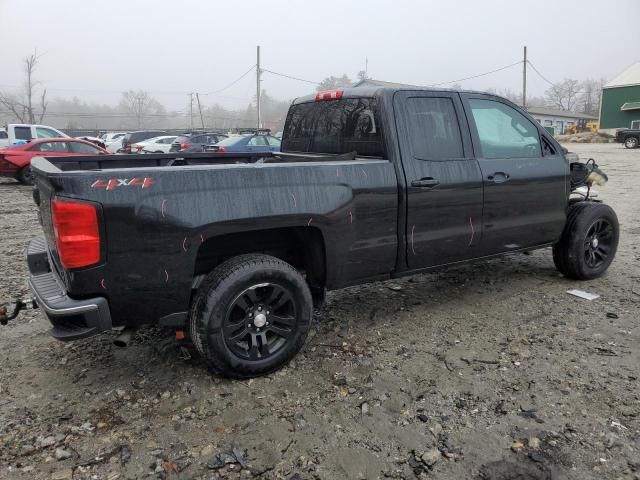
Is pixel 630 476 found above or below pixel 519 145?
below

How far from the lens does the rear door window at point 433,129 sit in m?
3.83

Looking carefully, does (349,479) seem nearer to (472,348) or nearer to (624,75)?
(472,348)

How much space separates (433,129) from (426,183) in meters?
0.47

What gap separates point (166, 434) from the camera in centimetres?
276

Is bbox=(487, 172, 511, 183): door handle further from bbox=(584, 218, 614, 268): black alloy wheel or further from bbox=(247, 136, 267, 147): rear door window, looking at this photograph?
bbox=(247, 136, 267, 147): rear door window

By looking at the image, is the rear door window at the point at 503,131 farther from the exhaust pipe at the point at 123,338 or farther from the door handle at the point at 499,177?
the exhaust pipe at the point at 123,338

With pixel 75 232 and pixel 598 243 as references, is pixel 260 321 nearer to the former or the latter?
pixel 75 232

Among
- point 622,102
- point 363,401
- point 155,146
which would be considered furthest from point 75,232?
point 622,102

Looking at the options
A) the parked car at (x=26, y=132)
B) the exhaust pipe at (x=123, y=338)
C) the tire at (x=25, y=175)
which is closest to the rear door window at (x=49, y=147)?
the tire at (x=25, y=175)

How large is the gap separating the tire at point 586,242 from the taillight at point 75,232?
426cm

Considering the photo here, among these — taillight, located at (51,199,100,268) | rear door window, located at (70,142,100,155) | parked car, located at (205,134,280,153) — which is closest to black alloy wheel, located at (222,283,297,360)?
taillight, located at (51,199,100,268)

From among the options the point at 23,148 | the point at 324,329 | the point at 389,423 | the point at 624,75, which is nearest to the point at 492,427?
the point at 389,423

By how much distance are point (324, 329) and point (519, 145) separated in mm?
2354

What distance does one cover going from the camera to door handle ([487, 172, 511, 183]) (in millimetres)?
4160
